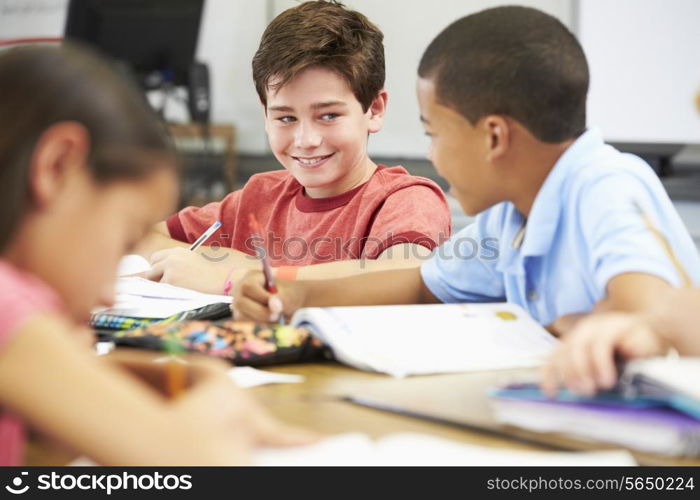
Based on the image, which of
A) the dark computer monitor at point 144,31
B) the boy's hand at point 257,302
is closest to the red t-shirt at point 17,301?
the boy's hand at point 257,302

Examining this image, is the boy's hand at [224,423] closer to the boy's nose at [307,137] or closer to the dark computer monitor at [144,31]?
the boy's nose at [307,137]

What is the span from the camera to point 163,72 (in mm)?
2822

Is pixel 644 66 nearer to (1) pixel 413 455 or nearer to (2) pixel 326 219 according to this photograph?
(2) pixel 326 219

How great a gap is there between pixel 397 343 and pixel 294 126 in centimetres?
79

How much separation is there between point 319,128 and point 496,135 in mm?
614

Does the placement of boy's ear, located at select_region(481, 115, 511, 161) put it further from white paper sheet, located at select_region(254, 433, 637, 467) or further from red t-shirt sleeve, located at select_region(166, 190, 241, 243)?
red t-shirt sleeve, located at select_region(166, 190, 241, 243)

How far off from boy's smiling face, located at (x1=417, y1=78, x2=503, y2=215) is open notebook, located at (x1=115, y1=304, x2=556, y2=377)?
15 cm

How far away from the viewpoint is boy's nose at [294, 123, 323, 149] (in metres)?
1.50

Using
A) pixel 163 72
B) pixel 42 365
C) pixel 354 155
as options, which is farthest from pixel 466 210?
pixel 163 72

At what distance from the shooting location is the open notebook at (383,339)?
2.54 feet

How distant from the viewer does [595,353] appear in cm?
57

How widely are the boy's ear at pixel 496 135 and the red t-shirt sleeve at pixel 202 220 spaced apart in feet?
2.76

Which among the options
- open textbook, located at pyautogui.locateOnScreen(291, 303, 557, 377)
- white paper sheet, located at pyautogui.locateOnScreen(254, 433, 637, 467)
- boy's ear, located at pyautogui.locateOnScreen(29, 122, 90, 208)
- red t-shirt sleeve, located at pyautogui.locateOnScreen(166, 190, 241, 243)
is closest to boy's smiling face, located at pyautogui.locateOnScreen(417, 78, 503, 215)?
open textbook, located at pyautogui.locateOnScreen(291, 303, 557, 377)

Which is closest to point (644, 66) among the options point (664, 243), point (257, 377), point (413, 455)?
point (664, 243)
